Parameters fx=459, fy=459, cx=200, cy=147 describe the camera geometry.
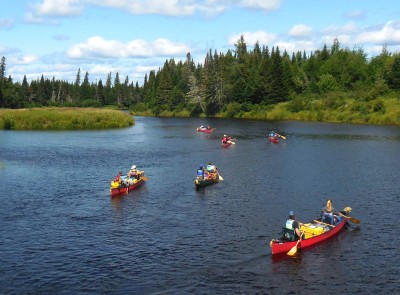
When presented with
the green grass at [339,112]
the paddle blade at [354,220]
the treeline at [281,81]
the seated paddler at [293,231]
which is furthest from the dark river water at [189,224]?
the treeline at [281,81]

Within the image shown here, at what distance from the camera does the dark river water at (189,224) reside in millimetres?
26297

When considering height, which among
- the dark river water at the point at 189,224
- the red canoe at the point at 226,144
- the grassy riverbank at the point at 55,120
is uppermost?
the grassy riverbank at the point at 55,120

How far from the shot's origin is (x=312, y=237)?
32.1 m

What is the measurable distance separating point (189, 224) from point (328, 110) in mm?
119108

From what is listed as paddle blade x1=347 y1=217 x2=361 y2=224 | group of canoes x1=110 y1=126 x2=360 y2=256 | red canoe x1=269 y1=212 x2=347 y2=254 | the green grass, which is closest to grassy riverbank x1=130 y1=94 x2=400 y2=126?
the green grass

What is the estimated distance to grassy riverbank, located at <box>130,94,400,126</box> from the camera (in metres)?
132

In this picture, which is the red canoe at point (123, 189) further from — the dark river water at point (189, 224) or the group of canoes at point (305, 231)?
the dark river water at point (189, 224)

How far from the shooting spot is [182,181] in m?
52.9

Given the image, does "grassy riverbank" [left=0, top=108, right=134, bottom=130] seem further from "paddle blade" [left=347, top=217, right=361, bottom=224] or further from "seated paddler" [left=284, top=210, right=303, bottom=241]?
"seated paddler" [left=284, top=210, right=303, bottom=241]

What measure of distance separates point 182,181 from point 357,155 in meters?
33.6

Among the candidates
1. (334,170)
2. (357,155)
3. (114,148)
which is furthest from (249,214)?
(114,148)

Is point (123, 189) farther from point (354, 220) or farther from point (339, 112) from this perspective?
point (339, 112)

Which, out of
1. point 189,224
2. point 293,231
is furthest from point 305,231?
point 189,224

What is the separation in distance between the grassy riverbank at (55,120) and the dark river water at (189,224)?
37.8m
